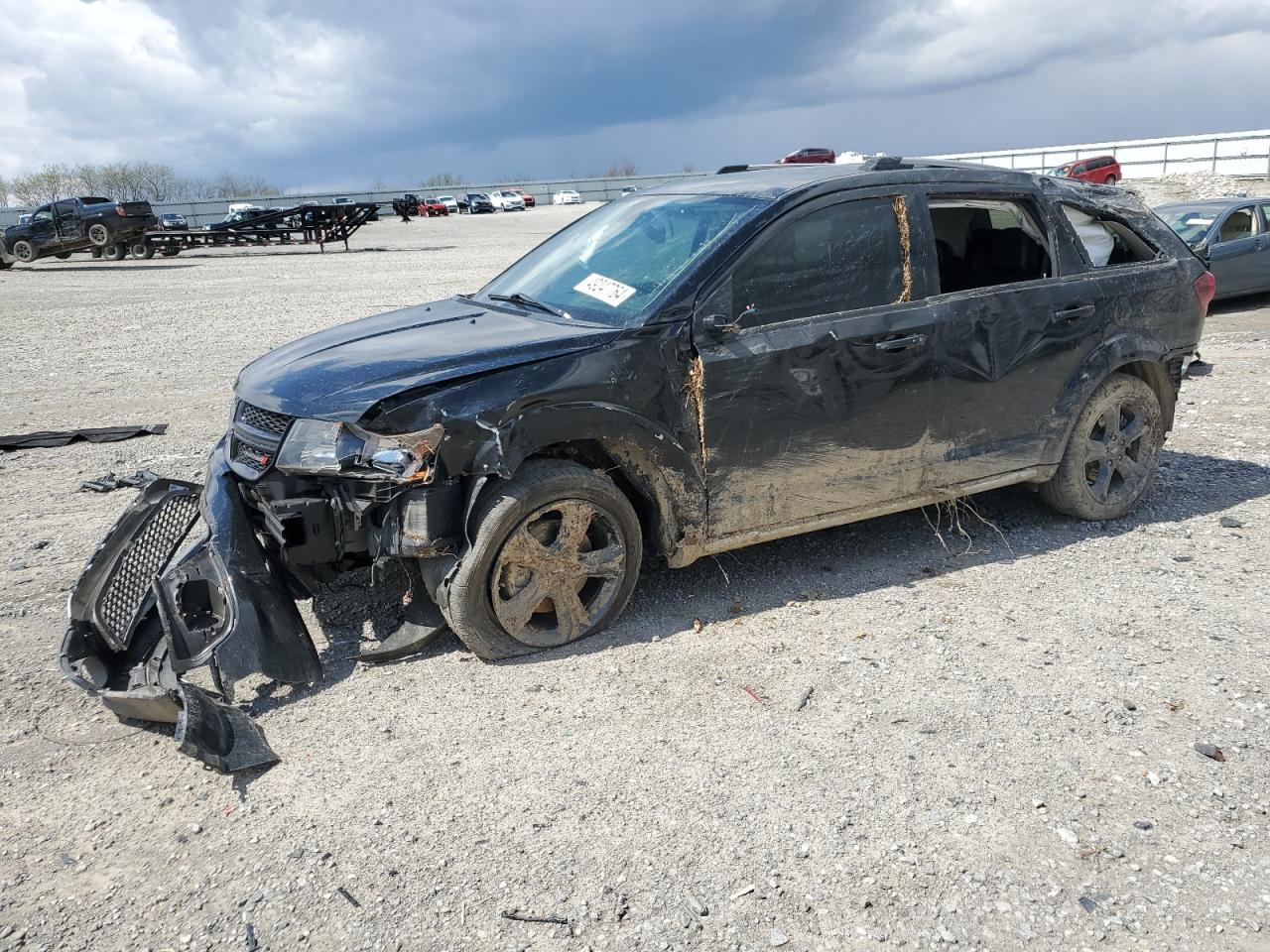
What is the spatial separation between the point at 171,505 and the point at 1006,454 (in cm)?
402

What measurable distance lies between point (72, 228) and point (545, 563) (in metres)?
Result: 29.6

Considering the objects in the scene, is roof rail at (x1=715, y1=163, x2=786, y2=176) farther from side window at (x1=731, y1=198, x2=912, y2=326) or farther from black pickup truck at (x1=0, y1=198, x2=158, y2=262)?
black pickup truck at (x1=0, y1=198, x2=158, y2=262)

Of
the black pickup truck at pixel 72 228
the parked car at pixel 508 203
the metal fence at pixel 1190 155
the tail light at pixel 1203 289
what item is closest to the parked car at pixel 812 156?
the metal fence at pixel 1190 155

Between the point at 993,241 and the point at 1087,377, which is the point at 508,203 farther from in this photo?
the point at 1087,377

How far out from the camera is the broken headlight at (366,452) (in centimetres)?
354

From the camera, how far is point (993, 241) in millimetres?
5227

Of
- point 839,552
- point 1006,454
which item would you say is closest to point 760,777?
point 839,552

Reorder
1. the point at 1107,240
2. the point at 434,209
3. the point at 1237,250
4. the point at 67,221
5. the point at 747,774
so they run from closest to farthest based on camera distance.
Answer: the point at 747,774, the point at 1107,240, the point at 1237,250, the point at 67,221, the point at 434,209

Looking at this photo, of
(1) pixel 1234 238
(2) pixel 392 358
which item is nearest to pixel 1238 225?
(1) pixel 1234 238

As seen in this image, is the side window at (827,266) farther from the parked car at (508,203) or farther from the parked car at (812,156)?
the parked car at (508,203)

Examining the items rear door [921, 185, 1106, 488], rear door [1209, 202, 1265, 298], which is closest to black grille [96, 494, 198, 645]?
rear door [921, 185, 1106, 488]

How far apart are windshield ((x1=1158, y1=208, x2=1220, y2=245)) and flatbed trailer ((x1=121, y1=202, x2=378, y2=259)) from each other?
23.1 m

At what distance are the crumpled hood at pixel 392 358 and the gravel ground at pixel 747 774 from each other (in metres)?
1.10

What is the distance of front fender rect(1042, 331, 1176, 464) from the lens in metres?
5.07
